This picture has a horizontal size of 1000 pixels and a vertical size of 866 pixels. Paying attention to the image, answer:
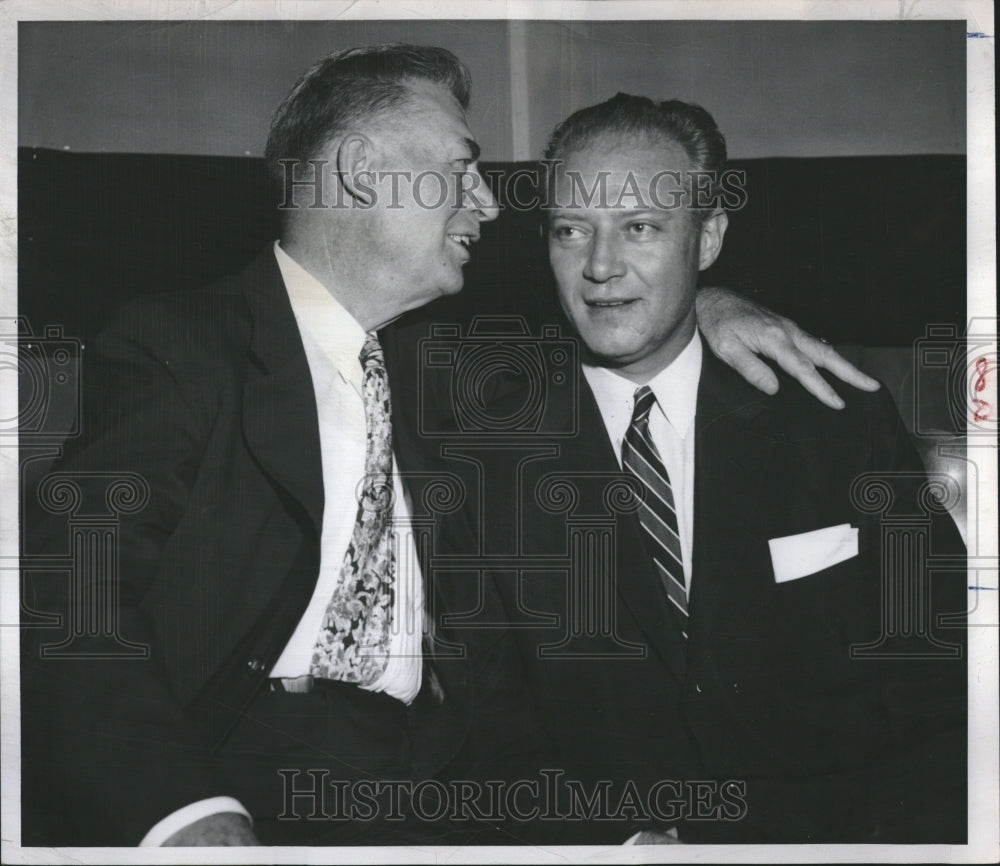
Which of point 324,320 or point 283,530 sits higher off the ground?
point 324,320

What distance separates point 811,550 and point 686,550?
25cm

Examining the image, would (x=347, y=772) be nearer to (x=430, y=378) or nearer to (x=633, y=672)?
(x=633, y=672)

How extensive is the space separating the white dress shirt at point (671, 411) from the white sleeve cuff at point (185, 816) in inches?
39.6

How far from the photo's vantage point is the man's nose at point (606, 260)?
1.97 m

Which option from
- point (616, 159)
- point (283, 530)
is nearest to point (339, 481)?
point (283, 530)

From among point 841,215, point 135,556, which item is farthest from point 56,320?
point 841,215

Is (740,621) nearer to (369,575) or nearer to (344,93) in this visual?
(369,575)

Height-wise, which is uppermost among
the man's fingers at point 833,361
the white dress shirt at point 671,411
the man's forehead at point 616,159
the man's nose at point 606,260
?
the man's forehead at point 616,159

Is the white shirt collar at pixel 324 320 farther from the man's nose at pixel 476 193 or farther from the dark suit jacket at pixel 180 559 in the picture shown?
the man's nose at pixel 476 193

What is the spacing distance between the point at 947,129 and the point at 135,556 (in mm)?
1805

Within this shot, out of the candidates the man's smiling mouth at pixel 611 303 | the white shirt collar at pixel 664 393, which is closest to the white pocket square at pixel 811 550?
the white shirt collar at pixel 664 393

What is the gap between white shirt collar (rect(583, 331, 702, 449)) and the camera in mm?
2008

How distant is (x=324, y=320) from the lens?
197 cm

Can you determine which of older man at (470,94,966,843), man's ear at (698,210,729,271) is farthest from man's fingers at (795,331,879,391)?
man's ear at (698,210,729,271)
